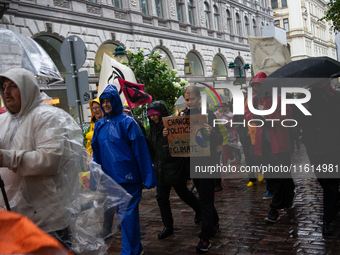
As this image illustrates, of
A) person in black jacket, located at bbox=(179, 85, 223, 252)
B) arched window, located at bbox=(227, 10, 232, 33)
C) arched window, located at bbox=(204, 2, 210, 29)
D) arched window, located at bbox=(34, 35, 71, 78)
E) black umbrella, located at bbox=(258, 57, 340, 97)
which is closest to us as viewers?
person in black jacket, located at bbox=(179, 85, 223, 252)

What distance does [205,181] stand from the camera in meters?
4.35

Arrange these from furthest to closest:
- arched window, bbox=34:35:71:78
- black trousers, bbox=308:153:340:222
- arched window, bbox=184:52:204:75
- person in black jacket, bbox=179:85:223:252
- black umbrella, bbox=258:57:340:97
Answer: arched window, bbox=184:52:204:75 → arched window, bbox=34:35:71:78 → black umbrella, bbox=258:57:340:97 → black trousers, bbox=308:153:340:222 → person in black jacket, bbox=179:85:223:252

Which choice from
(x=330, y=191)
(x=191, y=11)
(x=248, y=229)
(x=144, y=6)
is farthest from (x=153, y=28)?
(x=330, y=191)

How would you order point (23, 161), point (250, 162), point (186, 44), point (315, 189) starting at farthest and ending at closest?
point (186, 44)
point (250, 162)
point (315, 189)
point (23, 161)

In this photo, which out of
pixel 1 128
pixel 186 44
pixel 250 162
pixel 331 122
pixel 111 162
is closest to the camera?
pixel 1 128

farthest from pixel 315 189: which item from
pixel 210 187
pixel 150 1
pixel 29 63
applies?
pixel 150 1

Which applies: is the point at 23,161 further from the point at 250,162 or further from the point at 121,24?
the point at 121,24

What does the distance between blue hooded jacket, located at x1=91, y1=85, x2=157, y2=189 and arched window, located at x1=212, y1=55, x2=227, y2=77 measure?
2810cm

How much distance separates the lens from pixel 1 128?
2.87 meters

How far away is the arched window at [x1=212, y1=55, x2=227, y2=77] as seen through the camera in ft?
105

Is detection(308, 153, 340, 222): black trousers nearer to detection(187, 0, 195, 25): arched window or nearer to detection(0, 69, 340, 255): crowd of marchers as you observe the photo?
detection(0, 69, 340, 255): crowd of marchers

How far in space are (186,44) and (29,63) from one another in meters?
23.3

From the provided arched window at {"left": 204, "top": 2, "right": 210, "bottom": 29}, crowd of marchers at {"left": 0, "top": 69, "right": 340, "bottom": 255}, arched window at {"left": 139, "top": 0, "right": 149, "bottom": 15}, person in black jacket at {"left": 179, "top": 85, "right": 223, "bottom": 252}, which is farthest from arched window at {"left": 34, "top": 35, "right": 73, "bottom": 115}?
arched window at {"left": 204, "top": 2, "right": 210, "bottom": 29}

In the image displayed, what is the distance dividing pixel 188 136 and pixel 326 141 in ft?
5.49
